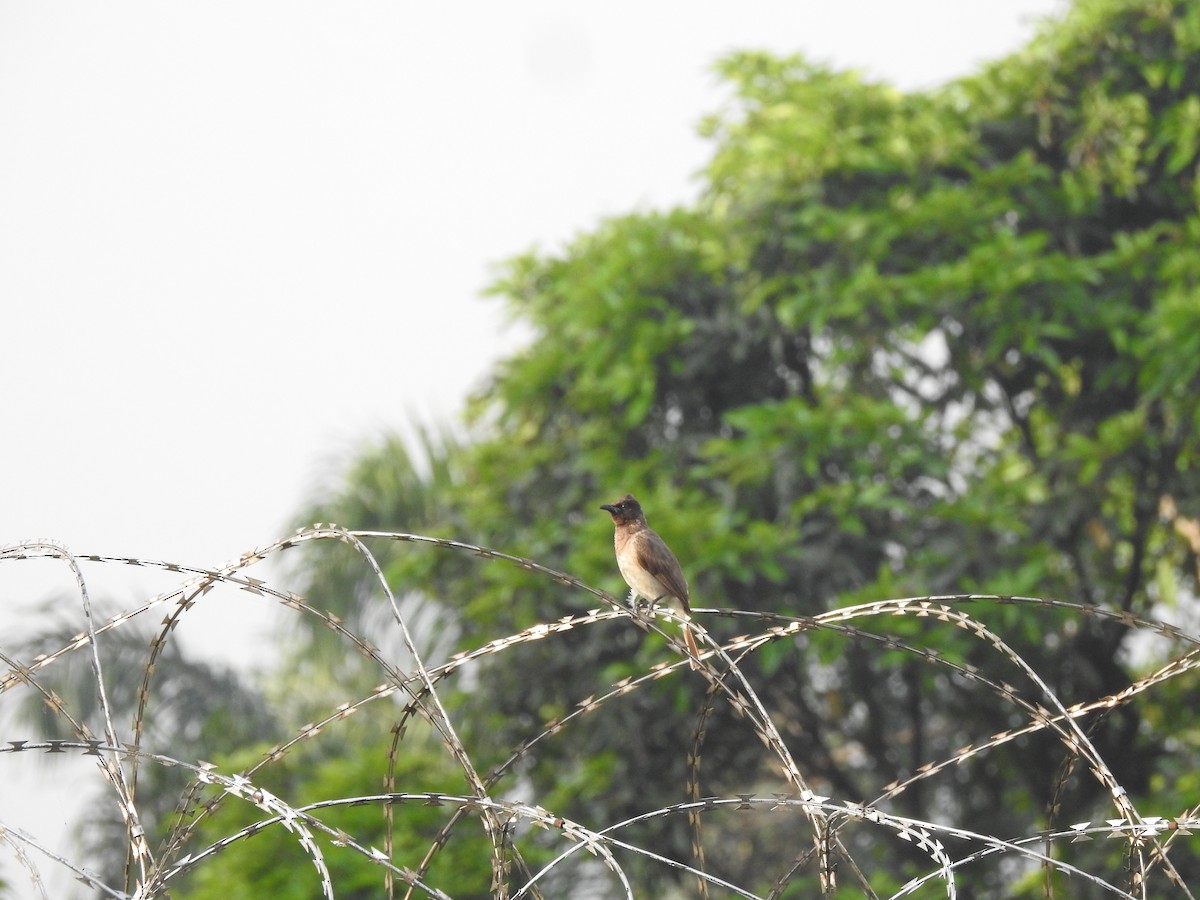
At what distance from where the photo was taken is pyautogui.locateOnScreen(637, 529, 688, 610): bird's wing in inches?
254

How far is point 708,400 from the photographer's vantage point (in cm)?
1066

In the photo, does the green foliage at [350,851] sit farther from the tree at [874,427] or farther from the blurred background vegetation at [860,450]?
the tree at [874,427]

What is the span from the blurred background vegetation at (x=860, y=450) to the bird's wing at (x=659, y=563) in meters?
2.36

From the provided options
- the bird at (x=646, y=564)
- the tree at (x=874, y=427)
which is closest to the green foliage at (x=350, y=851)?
the tree at (x=874, y=427)

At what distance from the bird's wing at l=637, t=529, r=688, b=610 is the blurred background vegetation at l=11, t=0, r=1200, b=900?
2364 millimetres

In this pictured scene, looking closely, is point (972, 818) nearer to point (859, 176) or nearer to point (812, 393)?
point (812, 393)

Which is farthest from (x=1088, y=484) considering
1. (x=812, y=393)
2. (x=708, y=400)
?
(x=708, y=400)

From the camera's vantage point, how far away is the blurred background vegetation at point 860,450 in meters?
9.23

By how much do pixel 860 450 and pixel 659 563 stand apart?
323cm

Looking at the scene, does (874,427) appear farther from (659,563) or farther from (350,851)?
(350,851)

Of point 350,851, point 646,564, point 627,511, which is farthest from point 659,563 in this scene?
point 350,851

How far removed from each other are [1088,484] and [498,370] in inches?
172

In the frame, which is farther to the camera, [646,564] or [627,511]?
[627,511]

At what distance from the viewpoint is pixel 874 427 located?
359 inches
